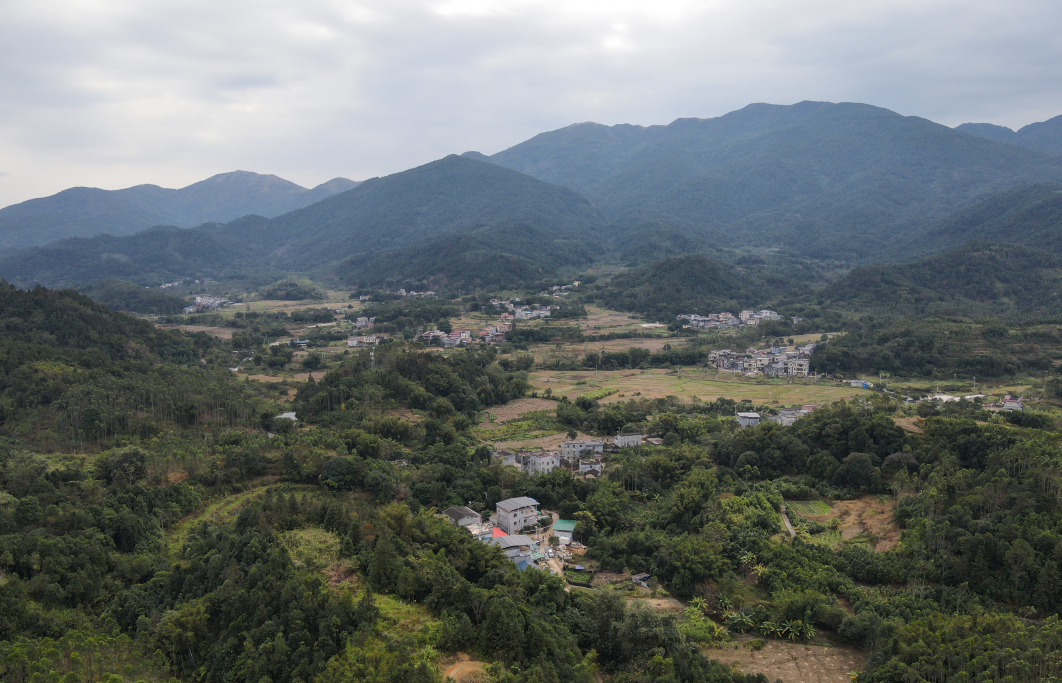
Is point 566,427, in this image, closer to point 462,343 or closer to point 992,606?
point 992,606

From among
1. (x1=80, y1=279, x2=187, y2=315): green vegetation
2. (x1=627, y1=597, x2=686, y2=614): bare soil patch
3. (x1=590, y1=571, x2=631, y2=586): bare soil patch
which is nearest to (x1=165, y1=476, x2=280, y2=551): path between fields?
(x1=590, y1=571, x2=631, y2=586): bare soil patch

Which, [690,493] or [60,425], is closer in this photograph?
[690,493]

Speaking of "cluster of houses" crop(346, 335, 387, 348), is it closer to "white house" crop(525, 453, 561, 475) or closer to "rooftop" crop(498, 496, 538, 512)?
"white house" crop(525, 453, 561, 475)

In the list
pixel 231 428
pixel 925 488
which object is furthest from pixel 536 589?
pixel 231 428

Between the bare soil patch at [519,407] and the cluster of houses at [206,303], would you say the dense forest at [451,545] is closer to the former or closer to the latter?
the bare soil patch at [519,407]

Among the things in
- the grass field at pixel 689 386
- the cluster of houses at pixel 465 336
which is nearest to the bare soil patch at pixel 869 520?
the grass field at pixel 689 386

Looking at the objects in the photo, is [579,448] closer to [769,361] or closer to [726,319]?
[769,361]

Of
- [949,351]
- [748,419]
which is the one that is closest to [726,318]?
[949,351]
